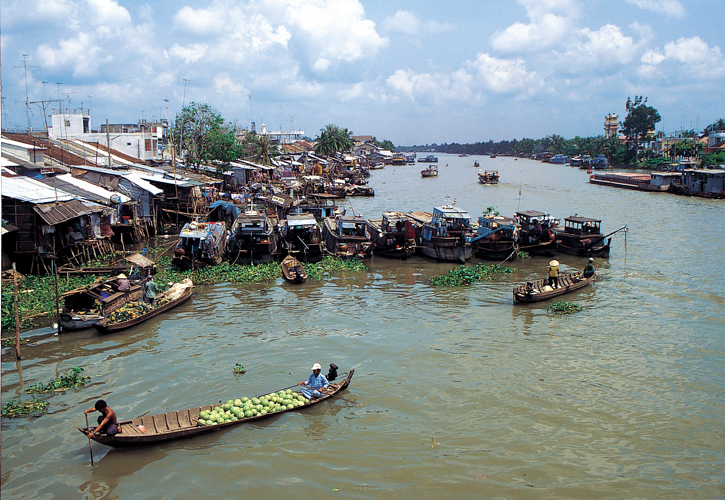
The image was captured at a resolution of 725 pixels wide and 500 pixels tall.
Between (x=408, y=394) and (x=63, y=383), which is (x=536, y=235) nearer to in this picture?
(x=408, y=394)

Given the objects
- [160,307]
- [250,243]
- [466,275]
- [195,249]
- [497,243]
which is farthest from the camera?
→ [497,243]

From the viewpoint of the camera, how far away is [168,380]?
12.0 metres

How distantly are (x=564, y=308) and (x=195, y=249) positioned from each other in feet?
47.4

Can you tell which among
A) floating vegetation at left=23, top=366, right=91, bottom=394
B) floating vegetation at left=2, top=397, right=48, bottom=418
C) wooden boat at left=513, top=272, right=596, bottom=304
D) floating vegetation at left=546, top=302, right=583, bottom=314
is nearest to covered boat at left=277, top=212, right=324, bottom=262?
wooden boat at left=513, top=272, right=596, bottom=304

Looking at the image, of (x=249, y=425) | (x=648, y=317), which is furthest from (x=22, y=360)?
(x=648, y=317)

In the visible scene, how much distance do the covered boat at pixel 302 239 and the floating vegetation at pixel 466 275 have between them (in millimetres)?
5462

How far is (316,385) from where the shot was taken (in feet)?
35.9

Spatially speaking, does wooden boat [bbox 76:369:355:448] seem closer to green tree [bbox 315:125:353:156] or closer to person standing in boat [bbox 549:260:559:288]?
person standing in boat [bbox 549:260:559:288]

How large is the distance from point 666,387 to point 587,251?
13.4 metres

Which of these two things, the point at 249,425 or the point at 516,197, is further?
the point at 516,197

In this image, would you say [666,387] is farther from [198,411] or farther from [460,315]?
[198,411]

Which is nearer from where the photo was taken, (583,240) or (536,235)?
(583,240)

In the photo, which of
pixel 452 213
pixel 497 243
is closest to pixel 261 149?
pixel 452 213

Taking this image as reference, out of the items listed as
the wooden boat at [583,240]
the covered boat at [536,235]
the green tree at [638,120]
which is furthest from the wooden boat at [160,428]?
the green tree at [638,120]
